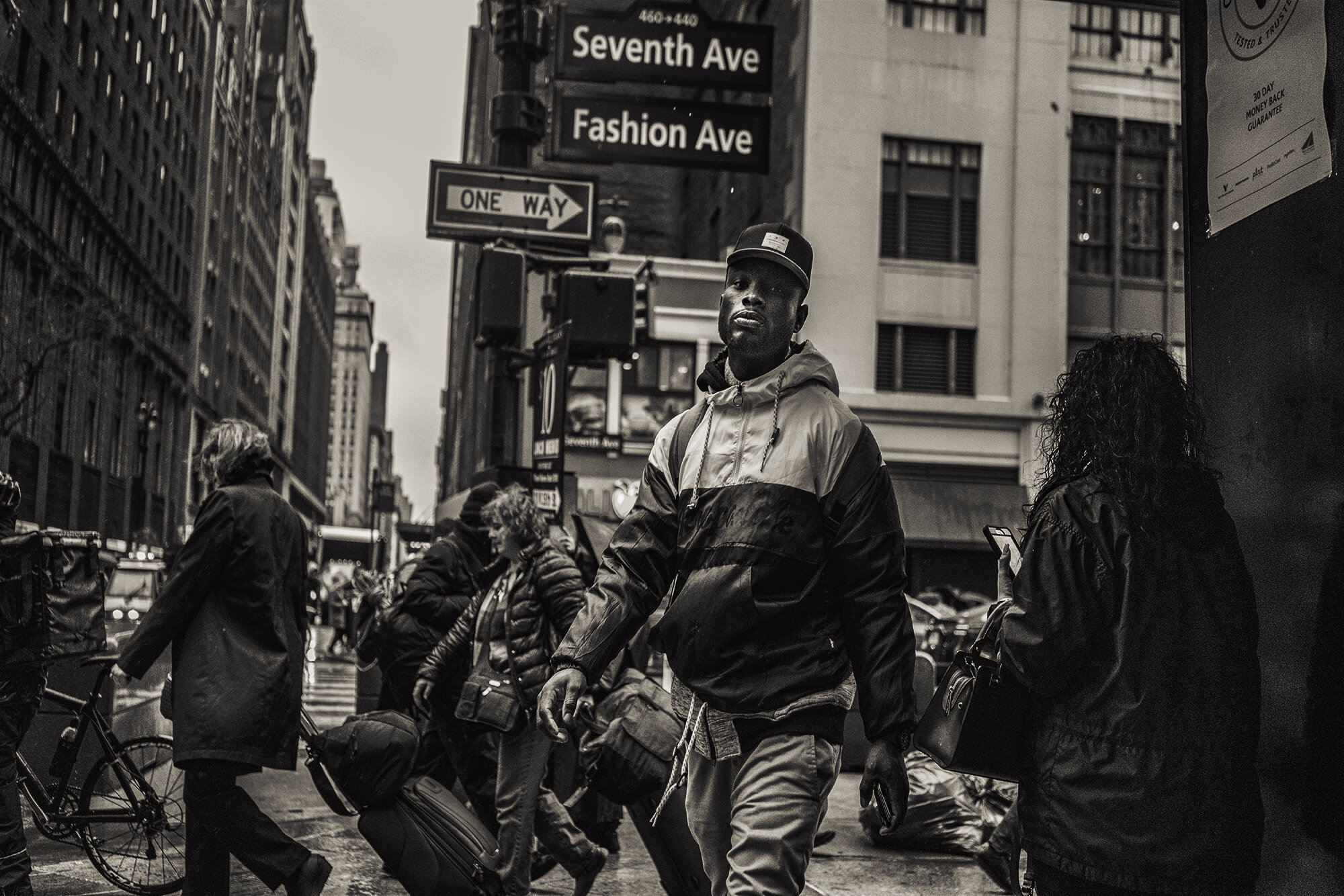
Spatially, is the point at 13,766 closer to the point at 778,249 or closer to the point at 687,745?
the point at 687,745

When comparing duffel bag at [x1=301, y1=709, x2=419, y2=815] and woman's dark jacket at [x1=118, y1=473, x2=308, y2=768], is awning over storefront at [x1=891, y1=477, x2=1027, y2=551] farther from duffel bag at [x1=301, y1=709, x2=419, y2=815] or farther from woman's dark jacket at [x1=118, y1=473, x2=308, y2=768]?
woman's dark jacket at [x1=118, y1=473, x2=308, y2=768]

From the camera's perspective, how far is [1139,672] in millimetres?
2709

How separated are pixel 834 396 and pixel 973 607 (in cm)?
2040

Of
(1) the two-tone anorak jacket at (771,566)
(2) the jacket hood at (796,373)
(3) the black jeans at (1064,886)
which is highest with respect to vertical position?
(2) the jacket hood at (796,373)

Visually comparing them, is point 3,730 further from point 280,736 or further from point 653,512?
point 653,512

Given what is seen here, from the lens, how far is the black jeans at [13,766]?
5195 millimetres

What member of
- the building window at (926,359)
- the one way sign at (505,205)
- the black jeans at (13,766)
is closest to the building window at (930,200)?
the building window at (926,359)

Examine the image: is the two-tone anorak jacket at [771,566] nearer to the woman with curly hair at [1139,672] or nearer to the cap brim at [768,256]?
the cap brim at [768,256]

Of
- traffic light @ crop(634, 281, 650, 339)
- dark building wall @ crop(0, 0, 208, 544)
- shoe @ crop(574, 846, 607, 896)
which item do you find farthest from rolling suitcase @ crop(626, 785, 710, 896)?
dark building wall @ crop(0, 0, 208, 544)

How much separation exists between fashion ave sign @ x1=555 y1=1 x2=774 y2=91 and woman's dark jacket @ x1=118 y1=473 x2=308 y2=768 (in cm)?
514

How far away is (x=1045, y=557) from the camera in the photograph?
2.81 metres

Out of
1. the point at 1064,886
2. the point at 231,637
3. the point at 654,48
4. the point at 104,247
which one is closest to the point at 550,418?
the point at 654,48

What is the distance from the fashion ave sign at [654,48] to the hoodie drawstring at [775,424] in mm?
6345

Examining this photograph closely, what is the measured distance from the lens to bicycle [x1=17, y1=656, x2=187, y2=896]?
6.38 metres
